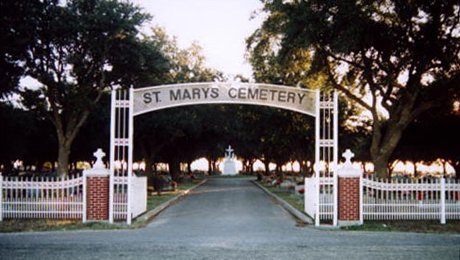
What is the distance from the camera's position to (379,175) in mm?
26016

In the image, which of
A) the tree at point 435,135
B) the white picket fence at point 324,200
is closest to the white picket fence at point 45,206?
the white picket fence at point 324,200

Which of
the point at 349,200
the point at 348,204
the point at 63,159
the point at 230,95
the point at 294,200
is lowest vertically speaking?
the point at 294,200

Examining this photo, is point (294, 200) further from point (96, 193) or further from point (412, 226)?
point (96, 193)

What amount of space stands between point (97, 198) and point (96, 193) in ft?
0.54

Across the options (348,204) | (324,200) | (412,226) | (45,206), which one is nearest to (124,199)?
(45,206)

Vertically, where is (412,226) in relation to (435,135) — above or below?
below

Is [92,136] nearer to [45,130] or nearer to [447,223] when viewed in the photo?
[45,130]

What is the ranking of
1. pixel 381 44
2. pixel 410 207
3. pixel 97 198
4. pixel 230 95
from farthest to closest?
pixel 381 44
pixel 410 207
pixel 230 95
pixel 97 198

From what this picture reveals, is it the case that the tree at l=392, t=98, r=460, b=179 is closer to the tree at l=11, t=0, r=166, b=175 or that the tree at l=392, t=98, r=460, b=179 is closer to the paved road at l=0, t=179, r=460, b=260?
the tree at l=11, t=0, r=166, b=175

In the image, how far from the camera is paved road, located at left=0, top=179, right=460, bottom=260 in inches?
445

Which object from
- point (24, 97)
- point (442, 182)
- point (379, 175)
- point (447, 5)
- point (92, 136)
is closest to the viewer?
point (442, 182)

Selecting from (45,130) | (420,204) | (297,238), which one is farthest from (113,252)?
(45,130)

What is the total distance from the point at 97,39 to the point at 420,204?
19.1 m

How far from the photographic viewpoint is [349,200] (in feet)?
57.7
